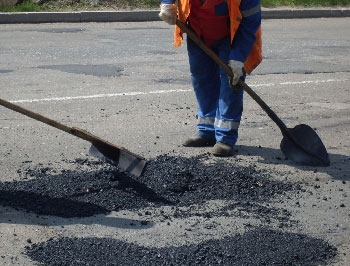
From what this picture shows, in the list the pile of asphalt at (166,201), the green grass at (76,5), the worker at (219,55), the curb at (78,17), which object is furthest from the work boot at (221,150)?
the green grass at (76,5)

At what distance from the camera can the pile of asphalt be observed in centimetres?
455

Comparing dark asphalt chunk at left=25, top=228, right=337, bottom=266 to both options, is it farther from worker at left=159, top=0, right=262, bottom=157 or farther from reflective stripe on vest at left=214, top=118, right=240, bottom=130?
reflective stripe on vest at left=214, top=118, right=240, bottom=130

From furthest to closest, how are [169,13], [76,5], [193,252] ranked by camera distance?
[76,5] → [169,13] → [193,252]

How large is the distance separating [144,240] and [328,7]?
15.7m

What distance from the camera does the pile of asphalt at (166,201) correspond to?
14.9ft

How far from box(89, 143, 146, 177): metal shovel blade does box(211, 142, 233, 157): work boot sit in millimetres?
1213

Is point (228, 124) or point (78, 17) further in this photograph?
point (78, 17)

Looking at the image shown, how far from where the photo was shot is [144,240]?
4.82m

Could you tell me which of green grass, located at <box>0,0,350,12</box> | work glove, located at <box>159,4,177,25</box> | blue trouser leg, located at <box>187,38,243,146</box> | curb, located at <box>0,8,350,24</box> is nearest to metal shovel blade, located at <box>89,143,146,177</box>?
work glove, located at <box>159,4,177,25</box>

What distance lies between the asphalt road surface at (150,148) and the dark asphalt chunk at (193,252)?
0.06ft

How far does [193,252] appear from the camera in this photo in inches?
182

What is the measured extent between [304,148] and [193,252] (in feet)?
6.98

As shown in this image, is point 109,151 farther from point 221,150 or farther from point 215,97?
point 215,97

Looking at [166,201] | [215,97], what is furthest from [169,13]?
[166,201]
